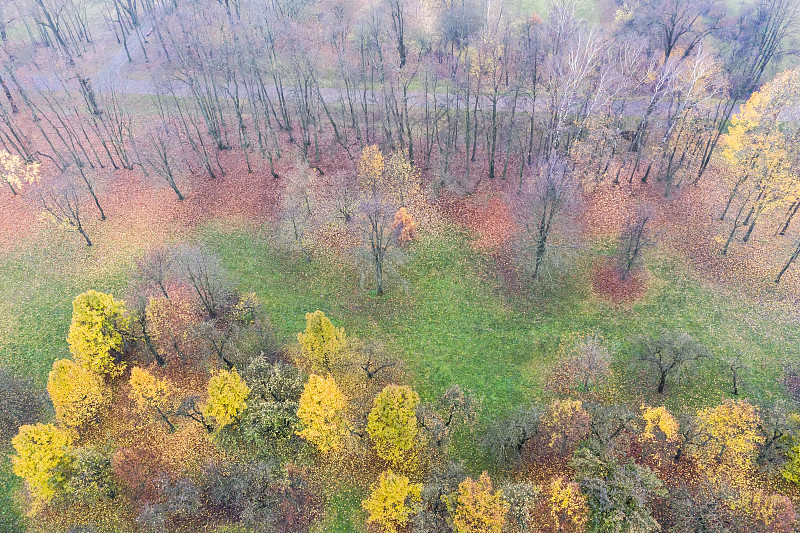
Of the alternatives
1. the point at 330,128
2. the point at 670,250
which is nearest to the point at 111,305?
the point at 330,128

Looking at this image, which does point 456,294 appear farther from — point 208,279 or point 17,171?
point 17,171

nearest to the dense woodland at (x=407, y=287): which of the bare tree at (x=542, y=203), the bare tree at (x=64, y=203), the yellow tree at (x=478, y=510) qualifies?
the yellow tree at (x=478, y=510)

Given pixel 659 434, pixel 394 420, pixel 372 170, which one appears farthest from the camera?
pixel 372 170

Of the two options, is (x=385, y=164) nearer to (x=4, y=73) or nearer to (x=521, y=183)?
(x=521, y=183)

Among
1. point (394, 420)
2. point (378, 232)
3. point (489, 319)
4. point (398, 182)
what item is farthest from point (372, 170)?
point (394, 420)

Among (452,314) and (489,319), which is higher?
(452,314)

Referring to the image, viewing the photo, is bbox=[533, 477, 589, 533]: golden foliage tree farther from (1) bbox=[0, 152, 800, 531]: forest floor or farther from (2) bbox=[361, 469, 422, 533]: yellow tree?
(2) bbox=[361, 469, 422, 533]: yellow tree

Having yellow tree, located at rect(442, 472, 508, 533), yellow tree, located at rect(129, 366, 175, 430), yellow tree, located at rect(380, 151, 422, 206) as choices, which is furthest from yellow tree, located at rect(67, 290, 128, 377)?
yellow tree, located at rect(442, 472, 508, 533)
